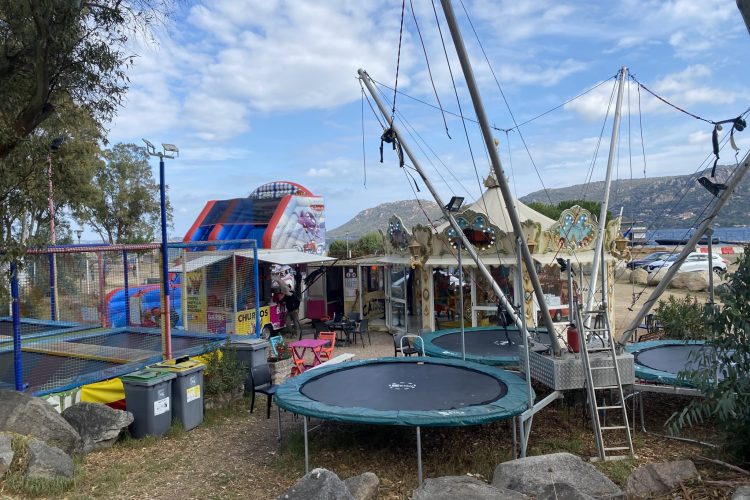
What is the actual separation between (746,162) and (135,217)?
32388 mm

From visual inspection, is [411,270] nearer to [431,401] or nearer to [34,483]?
[431,401]

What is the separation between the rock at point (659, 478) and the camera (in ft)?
14.8

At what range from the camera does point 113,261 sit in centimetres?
1298

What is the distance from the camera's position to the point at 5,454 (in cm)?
505

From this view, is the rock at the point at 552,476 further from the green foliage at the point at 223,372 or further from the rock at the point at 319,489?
the green foliage at the point at 223,372

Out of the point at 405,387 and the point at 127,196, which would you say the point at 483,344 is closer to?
the point at 405,387

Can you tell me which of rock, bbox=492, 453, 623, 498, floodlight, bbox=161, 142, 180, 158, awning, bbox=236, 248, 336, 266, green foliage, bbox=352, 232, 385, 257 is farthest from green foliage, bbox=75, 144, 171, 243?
rock, bbox=492, 453, 623, 498

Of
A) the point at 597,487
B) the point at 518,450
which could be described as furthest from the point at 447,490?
the point at 518,450

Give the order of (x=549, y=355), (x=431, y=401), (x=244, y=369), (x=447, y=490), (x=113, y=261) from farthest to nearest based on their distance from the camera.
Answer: (x=113, y=261), (x=244, y=369), (x=549, y=355), (x=431, y=401), (x=447, y=490)

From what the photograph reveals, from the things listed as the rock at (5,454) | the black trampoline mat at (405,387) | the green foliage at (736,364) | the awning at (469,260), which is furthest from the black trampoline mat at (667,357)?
the rock at (5,454)

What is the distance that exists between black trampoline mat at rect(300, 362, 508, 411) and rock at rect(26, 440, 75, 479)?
8.88ft

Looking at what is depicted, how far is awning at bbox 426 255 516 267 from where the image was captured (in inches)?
504

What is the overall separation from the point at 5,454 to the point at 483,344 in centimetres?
794

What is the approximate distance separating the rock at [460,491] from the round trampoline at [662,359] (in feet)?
12.5
